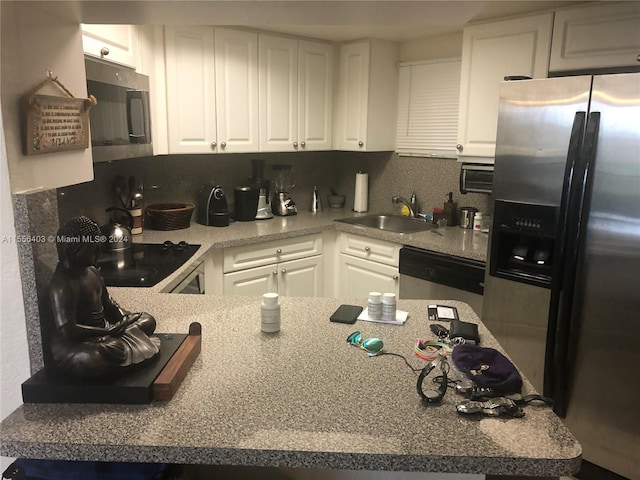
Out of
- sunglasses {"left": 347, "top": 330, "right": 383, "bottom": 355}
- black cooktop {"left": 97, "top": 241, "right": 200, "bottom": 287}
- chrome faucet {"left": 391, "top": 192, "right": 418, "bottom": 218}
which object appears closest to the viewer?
sunglasses {"left": 347, "top": 330, "right": 383, "bottom": 355}

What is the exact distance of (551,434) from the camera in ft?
3.38

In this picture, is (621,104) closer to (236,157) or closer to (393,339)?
(393,339)

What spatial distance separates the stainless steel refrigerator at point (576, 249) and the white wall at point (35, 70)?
6.03 ft

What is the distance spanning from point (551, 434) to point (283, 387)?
1.94ft

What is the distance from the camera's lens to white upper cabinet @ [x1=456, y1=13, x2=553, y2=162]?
8.34 ft

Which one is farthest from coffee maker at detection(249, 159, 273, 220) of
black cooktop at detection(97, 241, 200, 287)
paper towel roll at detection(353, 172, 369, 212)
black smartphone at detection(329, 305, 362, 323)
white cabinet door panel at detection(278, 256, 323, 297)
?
black smartphone at detection(329, 305, 362, 323)

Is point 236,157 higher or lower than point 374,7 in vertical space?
lower

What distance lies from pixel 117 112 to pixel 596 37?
2.23 m

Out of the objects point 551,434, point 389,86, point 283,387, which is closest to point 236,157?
point 389,86

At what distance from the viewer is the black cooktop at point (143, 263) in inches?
82.0

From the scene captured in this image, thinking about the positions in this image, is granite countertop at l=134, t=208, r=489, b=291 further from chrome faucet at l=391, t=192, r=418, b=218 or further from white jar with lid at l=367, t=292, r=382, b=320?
white jar with lid at l=367, t=292, r=382, b=320

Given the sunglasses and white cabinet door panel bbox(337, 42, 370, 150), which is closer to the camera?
the sunglasses

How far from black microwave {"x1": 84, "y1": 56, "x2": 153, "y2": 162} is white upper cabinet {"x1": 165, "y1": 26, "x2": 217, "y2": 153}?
32 cm

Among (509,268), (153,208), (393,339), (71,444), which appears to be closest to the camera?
(71,444)
